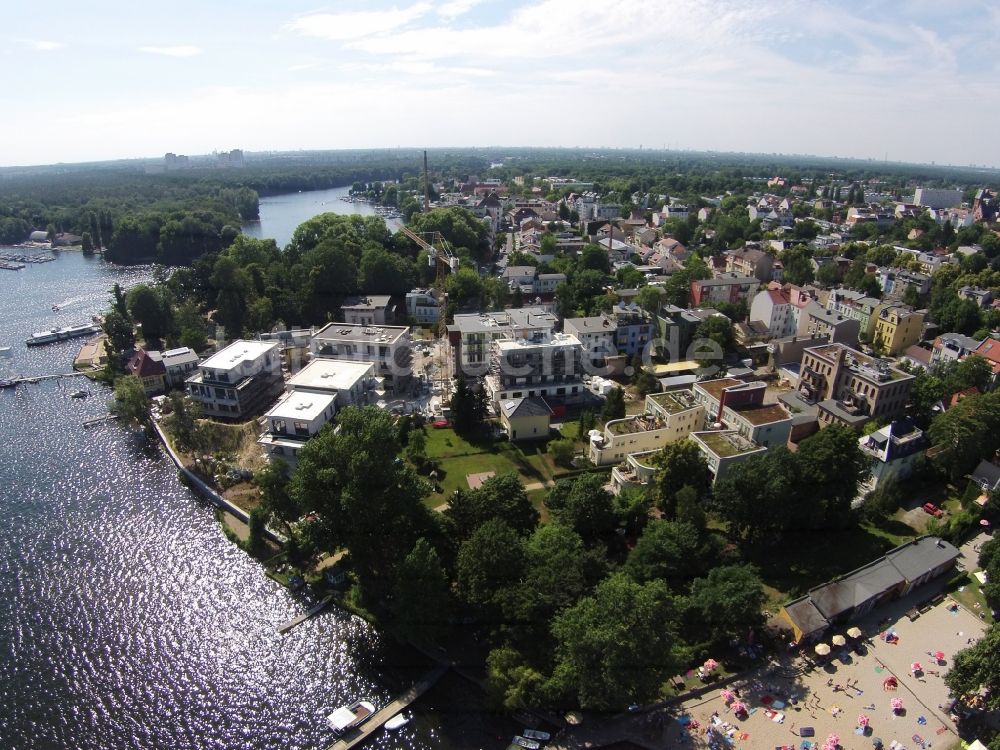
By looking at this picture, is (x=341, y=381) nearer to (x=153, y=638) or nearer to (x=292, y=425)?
(x=292, y=425)

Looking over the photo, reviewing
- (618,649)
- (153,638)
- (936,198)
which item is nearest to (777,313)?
(618,649)

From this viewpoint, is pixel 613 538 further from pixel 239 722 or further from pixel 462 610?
pixel 239 722

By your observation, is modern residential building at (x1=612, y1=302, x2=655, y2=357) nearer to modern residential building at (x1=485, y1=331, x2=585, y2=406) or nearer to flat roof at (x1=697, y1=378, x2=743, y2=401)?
modern residential building at (x1=485, y1=331, x2=585, y2=406)

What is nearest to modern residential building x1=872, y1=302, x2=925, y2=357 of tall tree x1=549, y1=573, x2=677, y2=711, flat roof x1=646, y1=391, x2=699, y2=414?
flat roof x1=646, y1=391, x2=699, y2=414

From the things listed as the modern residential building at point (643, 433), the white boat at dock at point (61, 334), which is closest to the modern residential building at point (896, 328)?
the modern residential building at point (643, 433)

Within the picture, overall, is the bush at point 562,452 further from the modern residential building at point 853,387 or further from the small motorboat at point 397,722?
the modern residential building at point 853,387

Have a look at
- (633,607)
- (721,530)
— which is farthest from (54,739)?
(721,530)

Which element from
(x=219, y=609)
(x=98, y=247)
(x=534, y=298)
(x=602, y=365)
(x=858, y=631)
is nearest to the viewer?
(x=858, y=631)

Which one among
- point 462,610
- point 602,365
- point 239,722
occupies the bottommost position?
point 239,722
